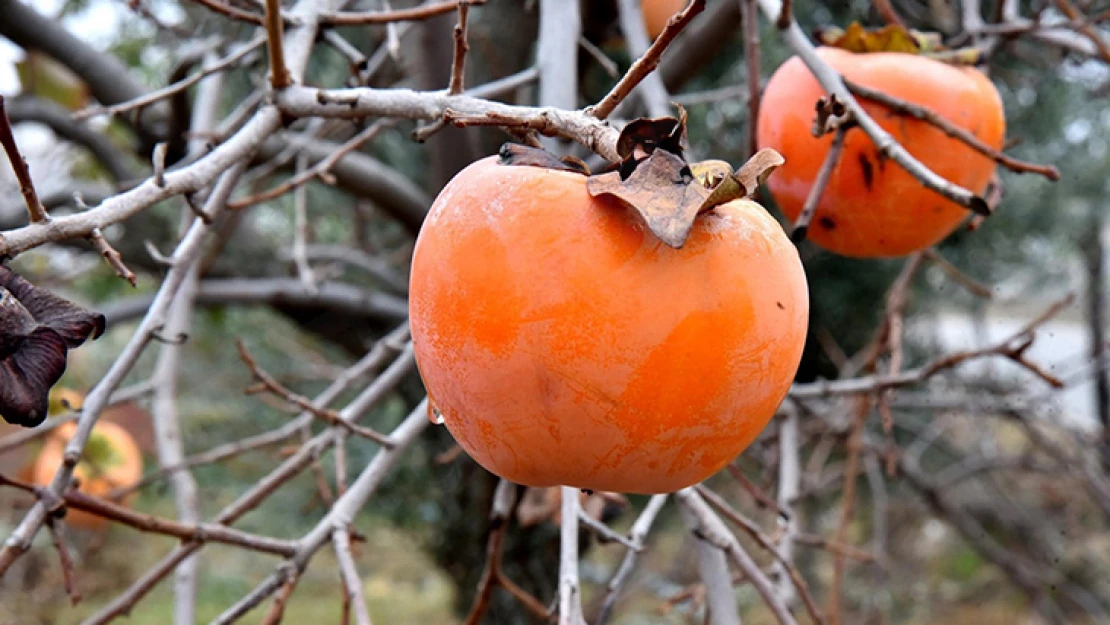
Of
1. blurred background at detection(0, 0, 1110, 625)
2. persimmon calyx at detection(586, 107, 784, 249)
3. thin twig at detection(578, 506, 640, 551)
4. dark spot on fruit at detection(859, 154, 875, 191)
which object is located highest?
persimmon calyx at detection(586, 107, 784, 249)

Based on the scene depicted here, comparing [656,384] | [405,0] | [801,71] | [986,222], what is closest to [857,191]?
[801,71]

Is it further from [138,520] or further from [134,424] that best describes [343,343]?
[138,520]

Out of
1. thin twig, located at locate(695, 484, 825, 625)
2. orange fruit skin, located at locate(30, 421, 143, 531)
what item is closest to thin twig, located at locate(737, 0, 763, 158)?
thin twig, located at locate(695, 484, 825, 625)

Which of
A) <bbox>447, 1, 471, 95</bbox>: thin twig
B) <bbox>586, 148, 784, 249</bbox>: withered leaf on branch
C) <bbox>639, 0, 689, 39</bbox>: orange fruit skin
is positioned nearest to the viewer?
<bbox>586, 148, 784, 249</bbox>: withered leaf on branch

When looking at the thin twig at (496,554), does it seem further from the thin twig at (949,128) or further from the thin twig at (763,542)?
the thin twig at (949,128)

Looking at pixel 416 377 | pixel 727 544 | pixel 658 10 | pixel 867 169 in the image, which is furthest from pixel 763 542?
pixel 416 377

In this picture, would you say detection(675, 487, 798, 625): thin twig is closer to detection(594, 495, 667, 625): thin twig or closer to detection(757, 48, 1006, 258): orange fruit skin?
detection(594, 495, 667, 625): thin twig

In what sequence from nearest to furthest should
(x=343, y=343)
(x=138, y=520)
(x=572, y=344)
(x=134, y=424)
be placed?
(x=572, y=344)
(x=138, y=520)
(x=343, y=343)
(x=134, y=424)
